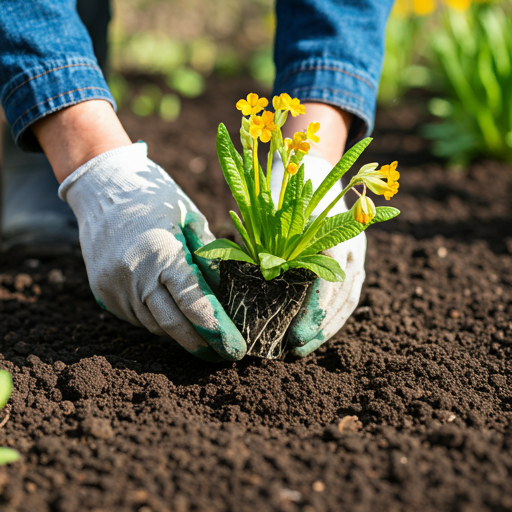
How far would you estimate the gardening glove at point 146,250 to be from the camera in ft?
5.10

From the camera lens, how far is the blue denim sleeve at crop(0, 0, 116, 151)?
1.72 m

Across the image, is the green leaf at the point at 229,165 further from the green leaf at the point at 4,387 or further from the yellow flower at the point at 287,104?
the green leaf at the point at 4,387

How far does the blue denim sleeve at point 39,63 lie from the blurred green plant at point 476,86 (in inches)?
108

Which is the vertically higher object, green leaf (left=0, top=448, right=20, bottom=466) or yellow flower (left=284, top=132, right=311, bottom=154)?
yellow flower (left=284, top=132, right=311, bottom=154)

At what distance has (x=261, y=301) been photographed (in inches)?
62.0

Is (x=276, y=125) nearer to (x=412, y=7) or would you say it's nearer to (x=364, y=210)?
(x=364, y=210)

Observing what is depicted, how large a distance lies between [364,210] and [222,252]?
401mm

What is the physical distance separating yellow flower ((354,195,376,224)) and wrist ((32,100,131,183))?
881 millimetres

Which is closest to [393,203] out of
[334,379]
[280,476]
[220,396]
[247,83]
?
[334,379]

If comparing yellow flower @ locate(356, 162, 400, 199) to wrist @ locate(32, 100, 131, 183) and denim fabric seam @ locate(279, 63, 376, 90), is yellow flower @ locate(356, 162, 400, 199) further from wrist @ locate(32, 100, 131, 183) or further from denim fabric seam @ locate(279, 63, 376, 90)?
wrist @ locate(32, 100, 131, 183)

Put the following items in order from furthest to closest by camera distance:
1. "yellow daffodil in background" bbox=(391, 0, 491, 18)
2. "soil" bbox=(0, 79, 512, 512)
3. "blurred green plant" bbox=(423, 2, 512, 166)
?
"yellow daffodil in background" bbox=(391, 0, 491, 18)
"blurred green plant" bbox=(423, 2, 512, 166)
"soil" bbox=(0, 79, 512, 512)

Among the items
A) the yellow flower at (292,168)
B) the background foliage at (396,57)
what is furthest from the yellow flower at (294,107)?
the background foliage at (396,57)

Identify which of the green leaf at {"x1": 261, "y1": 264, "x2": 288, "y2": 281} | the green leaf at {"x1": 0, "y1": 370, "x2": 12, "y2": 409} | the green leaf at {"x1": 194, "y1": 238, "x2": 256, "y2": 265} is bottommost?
the green leaf at {"x1": 0, "y1": 370, "x2": 12, "y2": 409}

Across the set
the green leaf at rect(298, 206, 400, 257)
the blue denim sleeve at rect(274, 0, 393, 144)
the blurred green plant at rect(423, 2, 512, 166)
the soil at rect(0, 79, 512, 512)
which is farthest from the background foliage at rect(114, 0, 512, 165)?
the green leaf at rect(298, 206, 400, 257)
